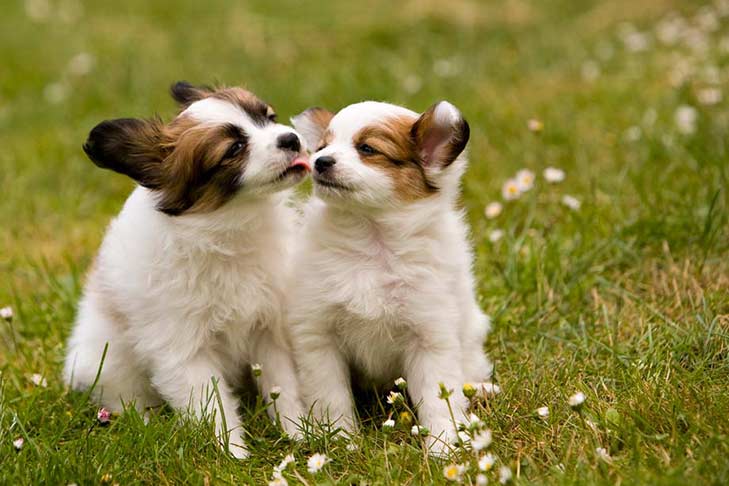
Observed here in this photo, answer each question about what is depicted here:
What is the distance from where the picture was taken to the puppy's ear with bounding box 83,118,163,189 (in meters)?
3.69

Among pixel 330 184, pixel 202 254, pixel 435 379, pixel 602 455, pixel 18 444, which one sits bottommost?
pixel 435 379

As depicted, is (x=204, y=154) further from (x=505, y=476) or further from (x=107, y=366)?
(x=505, y=476)

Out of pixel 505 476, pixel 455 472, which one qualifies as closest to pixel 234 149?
pixel 455 472

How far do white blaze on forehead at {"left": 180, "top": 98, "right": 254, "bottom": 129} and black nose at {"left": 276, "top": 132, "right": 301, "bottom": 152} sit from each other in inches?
6.2

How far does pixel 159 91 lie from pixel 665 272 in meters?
5.34

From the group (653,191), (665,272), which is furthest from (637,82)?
(665,272)

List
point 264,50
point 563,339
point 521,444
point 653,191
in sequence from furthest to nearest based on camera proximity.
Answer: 1. point 264,50
2. point 653,191
3. point 563,339
4. point 521,444

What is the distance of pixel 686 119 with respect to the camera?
623cm

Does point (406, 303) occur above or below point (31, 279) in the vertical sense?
above

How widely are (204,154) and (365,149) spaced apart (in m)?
0.68

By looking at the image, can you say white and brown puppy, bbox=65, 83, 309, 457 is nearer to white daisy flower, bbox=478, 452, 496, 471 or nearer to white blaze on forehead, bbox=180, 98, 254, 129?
white blaze on forehead, bbox=180, 98, 254, 129

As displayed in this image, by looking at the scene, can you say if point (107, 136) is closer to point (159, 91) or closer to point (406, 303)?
point (406, 303)

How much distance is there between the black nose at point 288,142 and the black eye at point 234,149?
156 mm

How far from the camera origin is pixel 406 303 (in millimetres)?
3865
